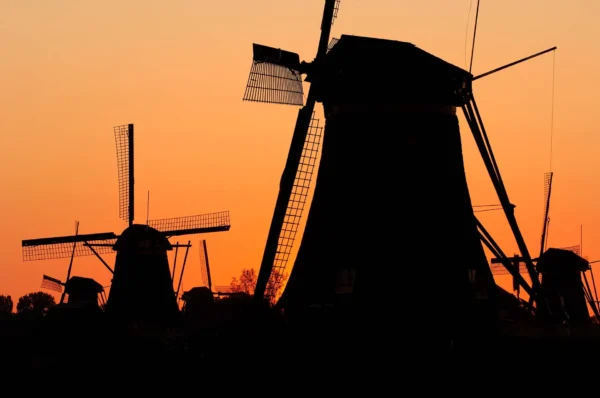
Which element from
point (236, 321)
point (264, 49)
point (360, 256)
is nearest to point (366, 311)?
point (360, 256)

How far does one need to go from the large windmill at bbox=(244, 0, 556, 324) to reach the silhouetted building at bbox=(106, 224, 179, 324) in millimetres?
21865

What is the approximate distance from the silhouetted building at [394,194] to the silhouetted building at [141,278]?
2240 centimetres

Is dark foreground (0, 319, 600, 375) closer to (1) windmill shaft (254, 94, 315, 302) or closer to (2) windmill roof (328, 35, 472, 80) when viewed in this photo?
(1) windmill shaft (254, 94, 315, 302)

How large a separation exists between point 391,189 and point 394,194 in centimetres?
13

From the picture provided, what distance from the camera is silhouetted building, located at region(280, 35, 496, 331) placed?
38.6 metres

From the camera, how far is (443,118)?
39.1 meters

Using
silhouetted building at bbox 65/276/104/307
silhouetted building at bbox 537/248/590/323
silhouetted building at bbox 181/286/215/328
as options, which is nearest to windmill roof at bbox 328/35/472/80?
silhouetted building at bbox 181/286/215/328

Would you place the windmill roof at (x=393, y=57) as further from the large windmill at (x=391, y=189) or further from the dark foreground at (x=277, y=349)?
the dark foreground at (x=277, y=349)

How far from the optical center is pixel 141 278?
61.4m

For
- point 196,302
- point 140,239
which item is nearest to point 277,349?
point 140,239

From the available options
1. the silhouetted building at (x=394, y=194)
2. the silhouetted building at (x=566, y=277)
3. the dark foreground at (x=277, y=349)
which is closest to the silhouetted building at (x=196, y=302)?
the silhouetted building at (x=566, y=277)

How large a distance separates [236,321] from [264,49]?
6668mm

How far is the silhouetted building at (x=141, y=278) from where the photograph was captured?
60875 mm

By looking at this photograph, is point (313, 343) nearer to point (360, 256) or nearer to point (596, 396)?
point (360, 256)
